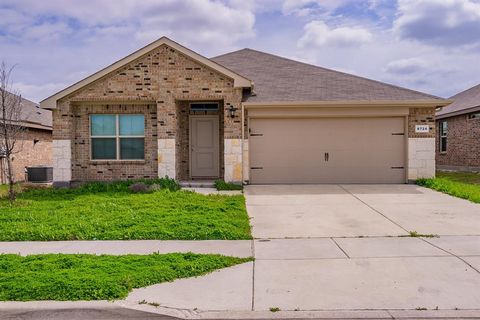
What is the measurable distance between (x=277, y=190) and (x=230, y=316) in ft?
31.1

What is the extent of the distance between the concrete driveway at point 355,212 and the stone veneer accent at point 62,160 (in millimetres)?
6202

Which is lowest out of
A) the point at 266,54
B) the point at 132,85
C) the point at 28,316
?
the point at 28,316

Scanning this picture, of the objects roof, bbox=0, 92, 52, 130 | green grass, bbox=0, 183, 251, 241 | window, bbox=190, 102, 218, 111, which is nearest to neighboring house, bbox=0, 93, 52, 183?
roof, bbox=0, 92, 52, 130

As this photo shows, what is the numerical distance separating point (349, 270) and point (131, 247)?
3.57m

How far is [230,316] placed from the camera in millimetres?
4547

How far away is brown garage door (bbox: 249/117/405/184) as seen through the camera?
15305 millimetres

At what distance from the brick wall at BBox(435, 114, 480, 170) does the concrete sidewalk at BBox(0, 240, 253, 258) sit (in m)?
17.5

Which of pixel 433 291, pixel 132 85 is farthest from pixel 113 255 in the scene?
pixel 132 85

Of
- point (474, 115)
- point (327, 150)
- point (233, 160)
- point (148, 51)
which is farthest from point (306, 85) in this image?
point (474, 115)

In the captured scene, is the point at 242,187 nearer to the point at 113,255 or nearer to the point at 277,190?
the point at 277,190

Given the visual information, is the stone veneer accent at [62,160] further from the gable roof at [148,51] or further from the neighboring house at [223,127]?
the gable roof at [148,51]

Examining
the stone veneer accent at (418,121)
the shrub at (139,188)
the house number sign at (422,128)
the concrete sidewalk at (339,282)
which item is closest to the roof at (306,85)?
the stone veneer accent at (418,121)

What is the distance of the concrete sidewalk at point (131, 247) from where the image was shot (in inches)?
273

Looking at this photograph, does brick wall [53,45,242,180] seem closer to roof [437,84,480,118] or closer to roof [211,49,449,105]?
roof [211,49,449,105]
